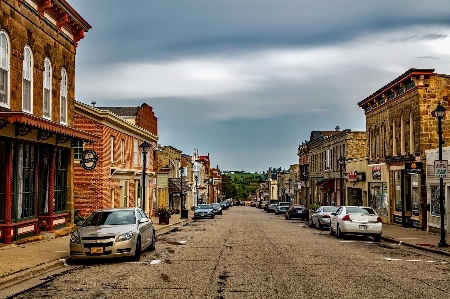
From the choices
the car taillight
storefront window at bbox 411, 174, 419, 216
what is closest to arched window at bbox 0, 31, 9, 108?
the car taillight

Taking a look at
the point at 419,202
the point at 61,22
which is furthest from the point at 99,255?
the point at 419,202

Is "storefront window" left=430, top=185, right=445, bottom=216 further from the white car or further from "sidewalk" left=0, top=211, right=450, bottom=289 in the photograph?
the white car

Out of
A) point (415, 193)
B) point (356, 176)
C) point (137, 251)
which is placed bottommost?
→ point (137, 251)

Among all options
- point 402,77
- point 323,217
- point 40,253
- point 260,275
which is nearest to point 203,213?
point 323,217

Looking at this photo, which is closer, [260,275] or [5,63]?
[260,275]

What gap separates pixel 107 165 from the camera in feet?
114

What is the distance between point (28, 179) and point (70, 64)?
6.97m

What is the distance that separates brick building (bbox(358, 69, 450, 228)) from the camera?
30.7 metres

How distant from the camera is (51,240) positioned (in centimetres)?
2167

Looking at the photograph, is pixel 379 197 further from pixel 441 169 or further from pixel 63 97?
pixel 63 97

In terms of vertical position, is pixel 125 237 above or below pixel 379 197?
below

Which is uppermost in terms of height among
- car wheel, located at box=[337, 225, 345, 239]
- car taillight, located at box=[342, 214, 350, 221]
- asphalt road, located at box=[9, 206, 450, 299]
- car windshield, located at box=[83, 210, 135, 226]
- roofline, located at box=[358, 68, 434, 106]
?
roofline, located at box=[358, 68, 434, 106]

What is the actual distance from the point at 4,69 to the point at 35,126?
8.33ft

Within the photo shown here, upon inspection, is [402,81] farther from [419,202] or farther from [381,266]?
[381,266]
